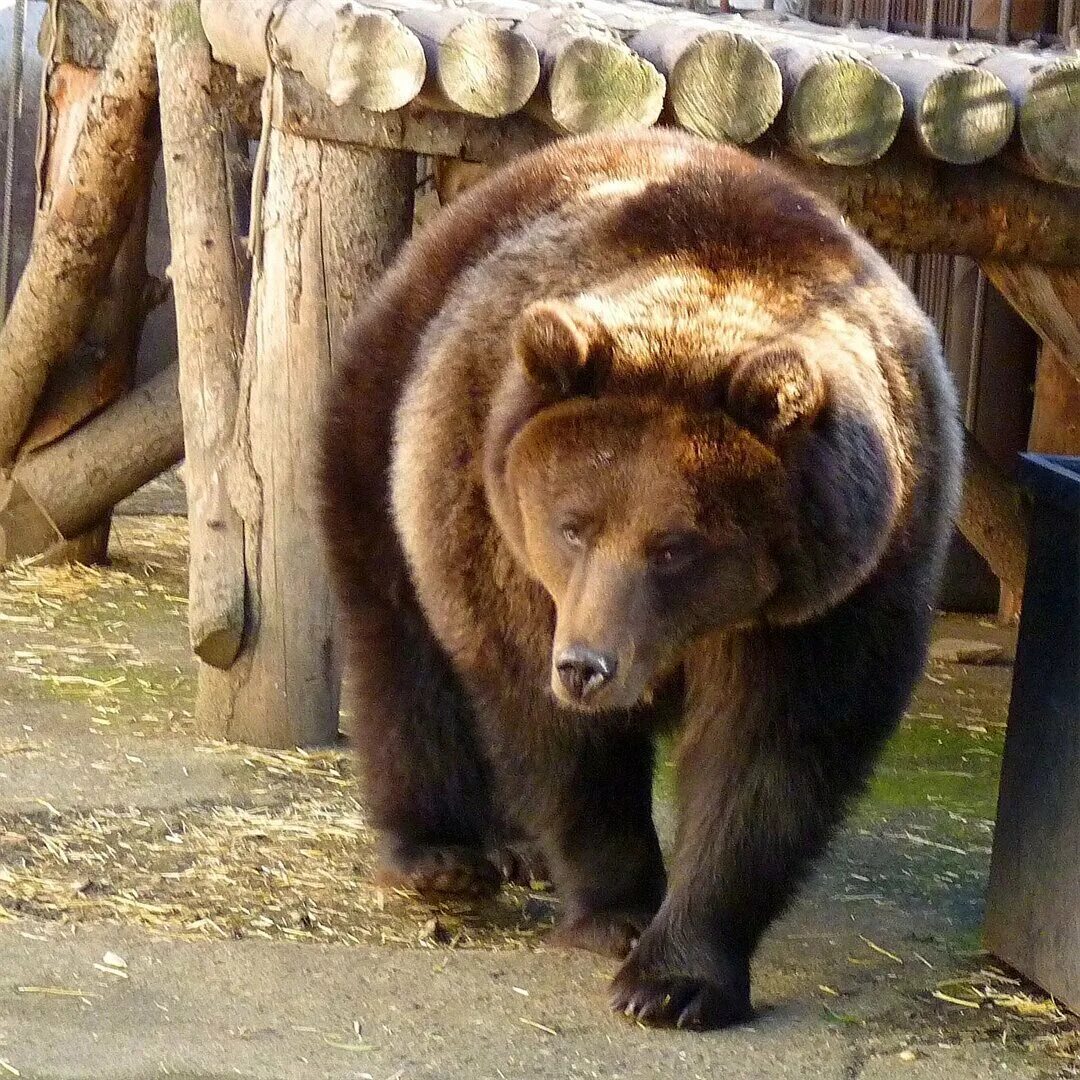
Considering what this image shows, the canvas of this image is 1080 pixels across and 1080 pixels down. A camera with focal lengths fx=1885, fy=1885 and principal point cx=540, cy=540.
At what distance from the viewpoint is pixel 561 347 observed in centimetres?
350

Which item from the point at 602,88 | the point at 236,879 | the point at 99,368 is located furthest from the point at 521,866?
the point at 99,368

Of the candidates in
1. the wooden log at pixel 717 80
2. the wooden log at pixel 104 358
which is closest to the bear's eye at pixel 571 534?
the wooden log at pixel 717 80

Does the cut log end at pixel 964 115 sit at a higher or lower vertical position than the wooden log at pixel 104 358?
higher

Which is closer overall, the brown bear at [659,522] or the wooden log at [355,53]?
the brown bear at [659,522]

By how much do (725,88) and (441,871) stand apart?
83.0 inches

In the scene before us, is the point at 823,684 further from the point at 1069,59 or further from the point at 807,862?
the point at 1069,59

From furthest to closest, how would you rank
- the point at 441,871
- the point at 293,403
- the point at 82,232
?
the point at 82,232 → the point at 293,403 → the point at 441,871

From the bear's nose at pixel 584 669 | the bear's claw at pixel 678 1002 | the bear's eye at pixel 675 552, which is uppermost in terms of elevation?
the bear's eye at pixel 675 552

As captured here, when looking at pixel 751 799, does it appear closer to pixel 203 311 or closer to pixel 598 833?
pixel 598 833

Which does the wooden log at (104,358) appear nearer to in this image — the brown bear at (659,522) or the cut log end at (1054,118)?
the brown bear at (659,522)

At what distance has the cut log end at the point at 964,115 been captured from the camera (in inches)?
196

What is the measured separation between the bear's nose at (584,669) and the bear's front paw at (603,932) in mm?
873

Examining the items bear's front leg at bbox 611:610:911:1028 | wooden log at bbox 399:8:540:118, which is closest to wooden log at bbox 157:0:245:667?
wooden log at bbox 399:8:540:118

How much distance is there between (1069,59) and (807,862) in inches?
97.0
